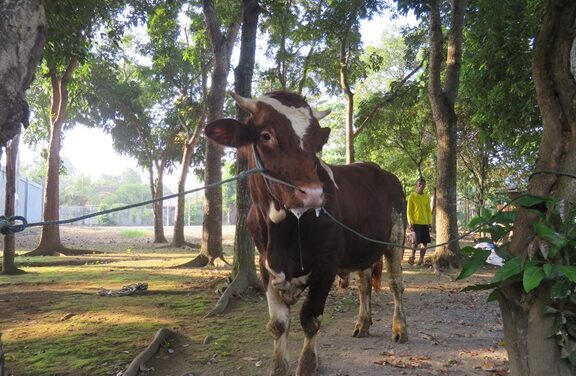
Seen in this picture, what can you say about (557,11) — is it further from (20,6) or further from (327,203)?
(20,6)

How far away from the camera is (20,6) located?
3.07 meters

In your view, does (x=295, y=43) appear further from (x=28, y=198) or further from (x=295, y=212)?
(x=28, y=198)

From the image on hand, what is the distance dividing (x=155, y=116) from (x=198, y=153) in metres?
3.09

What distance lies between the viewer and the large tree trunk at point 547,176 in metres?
2.79

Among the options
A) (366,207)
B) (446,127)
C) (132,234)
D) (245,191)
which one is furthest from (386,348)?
(132,234)

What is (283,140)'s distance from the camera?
3289mm

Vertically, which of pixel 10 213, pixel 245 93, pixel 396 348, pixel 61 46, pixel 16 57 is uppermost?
pixel 61 46

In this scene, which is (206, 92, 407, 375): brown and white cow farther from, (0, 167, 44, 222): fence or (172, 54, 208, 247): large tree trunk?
(0, 167, 44, 222): fence

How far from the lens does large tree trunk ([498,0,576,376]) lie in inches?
110

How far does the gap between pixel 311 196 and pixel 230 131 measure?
35.8 inches

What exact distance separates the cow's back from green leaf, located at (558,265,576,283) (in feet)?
6.35

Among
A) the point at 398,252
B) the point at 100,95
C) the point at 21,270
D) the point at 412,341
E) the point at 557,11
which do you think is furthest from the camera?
the point at 100,95

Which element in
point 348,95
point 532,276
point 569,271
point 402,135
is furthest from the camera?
point 402,135

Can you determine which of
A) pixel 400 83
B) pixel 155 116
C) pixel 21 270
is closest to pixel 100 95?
pixel 155 116
